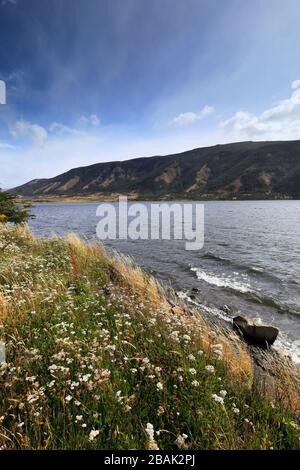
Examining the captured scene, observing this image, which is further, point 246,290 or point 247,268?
point 247,268

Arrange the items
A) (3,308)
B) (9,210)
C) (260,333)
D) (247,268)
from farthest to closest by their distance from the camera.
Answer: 1. (9,210)
2. (247,268)
3. (260,333)
4. (3,308)

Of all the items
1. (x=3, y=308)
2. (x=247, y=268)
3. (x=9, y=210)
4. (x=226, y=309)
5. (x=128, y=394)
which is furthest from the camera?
(x=9, y=210)

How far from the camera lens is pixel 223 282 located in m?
13.9

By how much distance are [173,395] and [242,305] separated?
8527mm

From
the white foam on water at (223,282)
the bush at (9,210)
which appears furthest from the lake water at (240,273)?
the bush at (9,210)

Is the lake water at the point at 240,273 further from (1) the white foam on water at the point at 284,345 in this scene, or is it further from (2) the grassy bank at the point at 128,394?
(2) the grassy bank at the point at 128,394

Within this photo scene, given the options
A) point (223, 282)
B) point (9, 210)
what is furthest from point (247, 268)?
point (9, 210)

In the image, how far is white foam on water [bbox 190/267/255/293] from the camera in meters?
12.9

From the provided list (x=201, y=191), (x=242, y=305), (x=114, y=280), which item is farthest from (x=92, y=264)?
(x=201, y=191)

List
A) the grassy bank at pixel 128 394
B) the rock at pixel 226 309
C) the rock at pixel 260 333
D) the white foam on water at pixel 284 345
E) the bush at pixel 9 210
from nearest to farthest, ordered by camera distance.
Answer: the grassy bank at pixel 128 394, the white foam on water at pixel 284 345, the rock at pixel 260 333, the rock at pixel 226 309, the bush at pixel 9 210

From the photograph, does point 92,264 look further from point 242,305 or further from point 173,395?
point 173,395

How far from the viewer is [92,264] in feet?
39.1

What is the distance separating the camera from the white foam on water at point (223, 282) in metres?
12.9

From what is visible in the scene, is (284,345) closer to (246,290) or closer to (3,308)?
(246,290)
